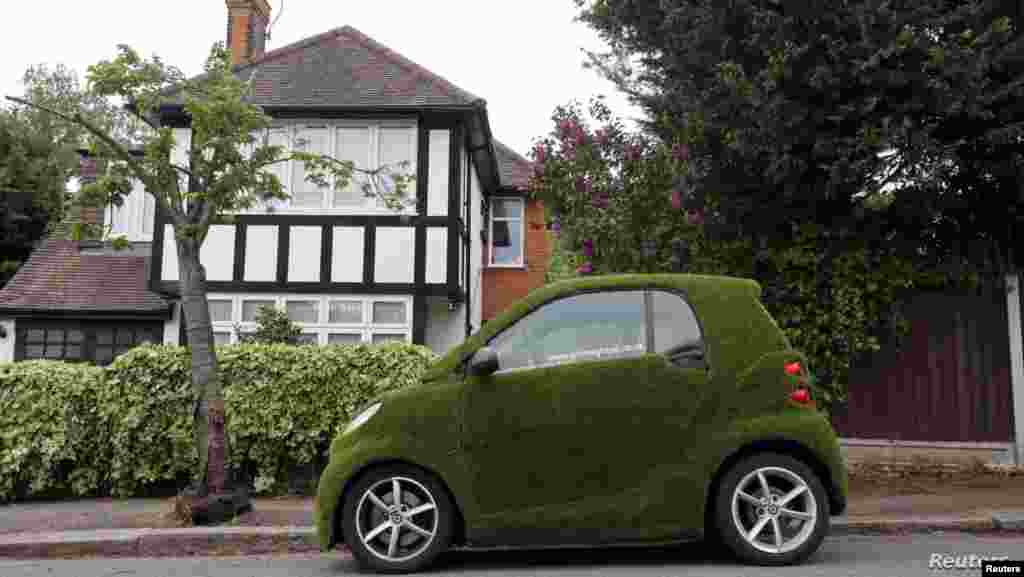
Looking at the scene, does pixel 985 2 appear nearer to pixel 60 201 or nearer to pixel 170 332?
pixel 170 332

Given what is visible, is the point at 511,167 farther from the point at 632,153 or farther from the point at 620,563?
the point at 620,563

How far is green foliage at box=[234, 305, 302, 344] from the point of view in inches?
561

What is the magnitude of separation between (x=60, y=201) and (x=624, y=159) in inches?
829

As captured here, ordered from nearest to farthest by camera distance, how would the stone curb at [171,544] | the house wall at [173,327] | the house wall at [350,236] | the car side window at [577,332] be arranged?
the car side window at [577,332], the stone curb at [171,544], the house wall at [350,236], the house wall at [173,327]

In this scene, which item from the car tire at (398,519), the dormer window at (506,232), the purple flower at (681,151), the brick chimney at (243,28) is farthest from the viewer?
the dormer window at (506,232)

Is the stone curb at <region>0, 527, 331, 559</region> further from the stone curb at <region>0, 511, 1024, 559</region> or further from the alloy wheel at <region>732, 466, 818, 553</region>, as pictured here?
the alloy wheel at <region>732, 466, 818, 553</region>

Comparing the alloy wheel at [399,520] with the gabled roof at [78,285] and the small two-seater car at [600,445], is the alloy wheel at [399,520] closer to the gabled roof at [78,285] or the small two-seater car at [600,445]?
the small two-seater car at [600,445]

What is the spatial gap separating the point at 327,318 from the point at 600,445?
35.8 ft

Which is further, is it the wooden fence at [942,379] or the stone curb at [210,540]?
the wooden fence at [942,379]

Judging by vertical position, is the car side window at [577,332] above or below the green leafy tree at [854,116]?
below

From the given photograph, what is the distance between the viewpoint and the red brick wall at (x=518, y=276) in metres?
21.0

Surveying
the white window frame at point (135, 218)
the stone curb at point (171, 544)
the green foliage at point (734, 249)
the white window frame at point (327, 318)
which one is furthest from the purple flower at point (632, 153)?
the white window frame at point (135, 218)

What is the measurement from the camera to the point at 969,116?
7.51 metres

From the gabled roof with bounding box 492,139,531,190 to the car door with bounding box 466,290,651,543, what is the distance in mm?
15996
